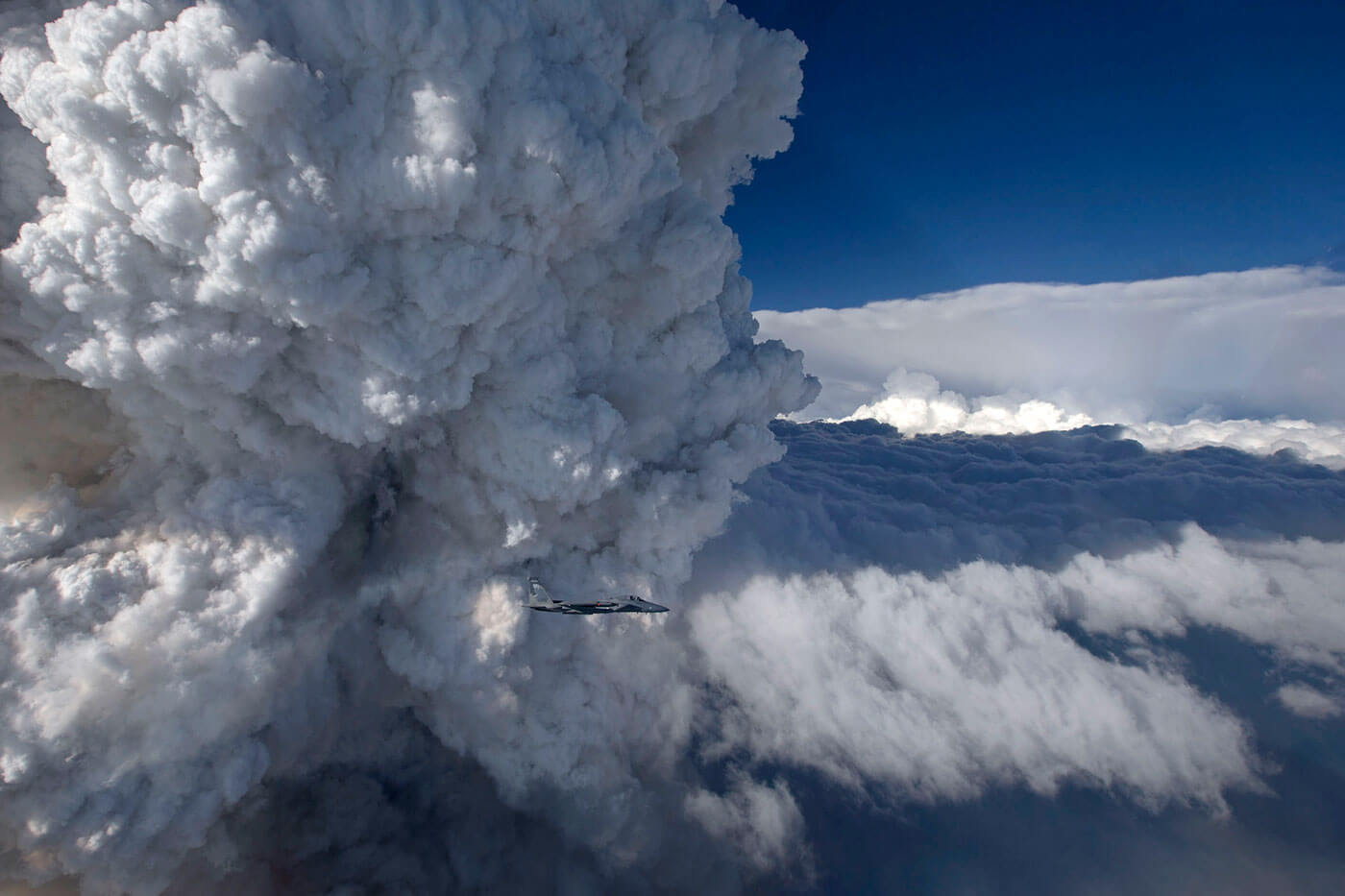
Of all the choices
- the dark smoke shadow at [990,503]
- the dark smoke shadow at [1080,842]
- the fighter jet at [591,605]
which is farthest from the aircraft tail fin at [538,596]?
the dark smoke shadow at [1080,842]

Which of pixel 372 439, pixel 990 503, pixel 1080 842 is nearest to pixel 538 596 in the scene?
pixel 372 439

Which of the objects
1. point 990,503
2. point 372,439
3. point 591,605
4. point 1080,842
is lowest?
point 1080,842

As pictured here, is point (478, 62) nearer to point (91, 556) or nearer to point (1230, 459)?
point (91, 556)

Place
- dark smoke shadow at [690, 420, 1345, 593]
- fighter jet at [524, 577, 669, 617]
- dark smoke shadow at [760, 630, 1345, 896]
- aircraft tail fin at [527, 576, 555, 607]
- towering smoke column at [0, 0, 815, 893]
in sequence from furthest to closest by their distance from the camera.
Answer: dark smoke shadow at [690, 420, 1345, 593] < dark smoke shadow at [760, 630, 1345, 896] < aircraft tail fin at [527, 576, 555, 607] < fighter jet at [524, 577, 669, 617] < towering smoke column at [0, 0, 815, 893]

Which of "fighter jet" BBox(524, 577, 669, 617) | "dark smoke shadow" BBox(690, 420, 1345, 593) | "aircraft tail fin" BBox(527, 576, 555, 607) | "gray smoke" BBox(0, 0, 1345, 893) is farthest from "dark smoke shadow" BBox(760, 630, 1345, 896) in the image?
"aircraft tail fin" BBox(527, 576, 555, 607)

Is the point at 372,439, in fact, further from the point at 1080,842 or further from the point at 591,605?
the point at 1080,842

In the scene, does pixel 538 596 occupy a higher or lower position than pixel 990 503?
higher

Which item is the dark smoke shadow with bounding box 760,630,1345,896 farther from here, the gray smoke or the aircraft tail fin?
the aircraft tail fin
